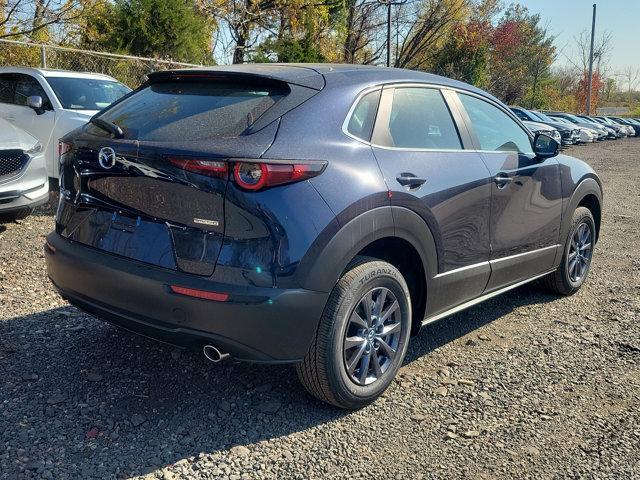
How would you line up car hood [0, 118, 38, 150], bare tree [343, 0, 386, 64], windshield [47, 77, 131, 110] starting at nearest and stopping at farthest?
1. car hood [0, 118, 38, 150]
2. windshield [47, 77, 131, 110]
3. bare tree [343, 0, 386, 64]

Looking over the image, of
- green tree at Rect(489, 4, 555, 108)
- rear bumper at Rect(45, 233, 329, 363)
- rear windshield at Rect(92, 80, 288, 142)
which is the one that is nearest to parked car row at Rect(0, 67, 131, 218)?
rear windshield at Rect(92, 80, 288, 142)

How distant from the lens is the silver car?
5977 millimetres

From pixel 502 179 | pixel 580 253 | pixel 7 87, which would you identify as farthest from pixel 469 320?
pixel 7 87

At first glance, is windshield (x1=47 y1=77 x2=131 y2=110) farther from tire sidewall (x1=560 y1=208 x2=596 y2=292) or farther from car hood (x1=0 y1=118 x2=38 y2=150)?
tire sidewall (x1=560 y1=208 x2=596 y2=292)

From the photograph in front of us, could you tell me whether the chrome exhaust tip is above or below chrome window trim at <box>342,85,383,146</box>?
below

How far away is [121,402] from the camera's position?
10.4 feet

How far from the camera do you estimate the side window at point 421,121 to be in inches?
135

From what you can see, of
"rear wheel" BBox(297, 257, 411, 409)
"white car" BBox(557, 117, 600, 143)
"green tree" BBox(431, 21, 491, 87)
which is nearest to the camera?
"rear wheel" BBox(297, 257, 411, 409)

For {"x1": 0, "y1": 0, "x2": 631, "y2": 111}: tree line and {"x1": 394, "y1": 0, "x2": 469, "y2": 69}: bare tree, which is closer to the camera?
{"x1": 0, "y1": 0, "x2": 631, "y2": 111}: tree line

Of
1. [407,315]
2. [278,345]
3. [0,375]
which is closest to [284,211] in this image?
[278,345]

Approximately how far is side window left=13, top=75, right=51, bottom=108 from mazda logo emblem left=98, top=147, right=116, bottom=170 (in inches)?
236

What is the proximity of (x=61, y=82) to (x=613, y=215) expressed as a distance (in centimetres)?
829

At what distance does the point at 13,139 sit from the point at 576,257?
17.9ft

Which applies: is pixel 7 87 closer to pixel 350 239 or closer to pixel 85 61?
pixel 85 61
